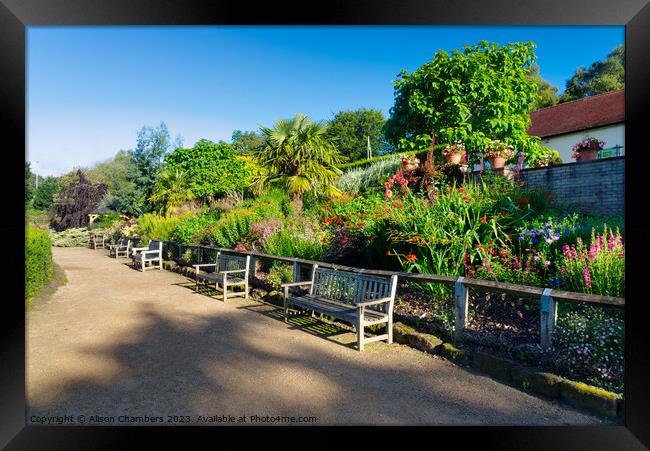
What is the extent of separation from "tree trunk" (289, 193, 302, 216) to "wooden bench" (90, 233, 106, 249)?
15110 millimetres

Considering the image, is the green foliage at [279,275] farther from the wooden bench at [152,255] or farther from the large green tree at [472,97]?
the large green tree at [472,97]

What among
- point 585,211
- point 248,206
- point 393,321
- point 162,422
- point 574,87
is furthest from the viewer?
point 574,87

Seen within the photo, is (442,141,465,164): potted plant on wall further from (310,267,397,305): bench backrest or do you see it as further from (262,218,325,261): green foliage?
(310,267,397,305): bench backrest

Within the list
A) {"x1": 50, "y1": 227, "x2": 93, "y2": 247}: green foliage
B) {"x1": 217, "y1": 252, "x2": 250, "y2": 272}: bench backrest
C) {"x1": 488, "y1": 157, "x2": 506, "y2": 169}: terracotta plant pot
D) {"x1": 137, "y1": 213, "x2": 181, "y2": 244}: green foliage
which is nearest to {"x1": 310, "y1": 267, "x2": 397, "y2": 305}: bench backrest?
{"x1": 217, "y1": 252, "x2": 250, "y2": 272}: bench backrest

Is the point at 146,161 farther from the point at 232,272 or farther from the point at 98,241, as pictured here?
the point at 232,272

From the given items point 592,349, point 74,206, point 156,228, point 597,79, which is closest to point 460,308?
point 592,349

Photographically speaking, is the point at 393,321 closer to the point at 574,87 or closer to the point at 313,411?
the point at 313,411

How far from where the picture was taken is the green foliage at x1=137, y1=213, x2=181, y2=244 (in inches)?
554

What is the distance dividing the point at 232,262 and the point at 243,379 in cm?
440

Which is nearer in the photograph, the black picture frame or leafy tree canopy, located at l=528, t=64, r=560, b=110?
the black picture frame

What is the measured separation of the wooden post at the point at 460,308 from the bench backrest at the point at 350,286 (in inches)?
29.5

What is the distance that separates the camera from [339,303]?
5.18 m

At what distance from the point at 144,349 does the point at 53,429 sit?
6.52ft
